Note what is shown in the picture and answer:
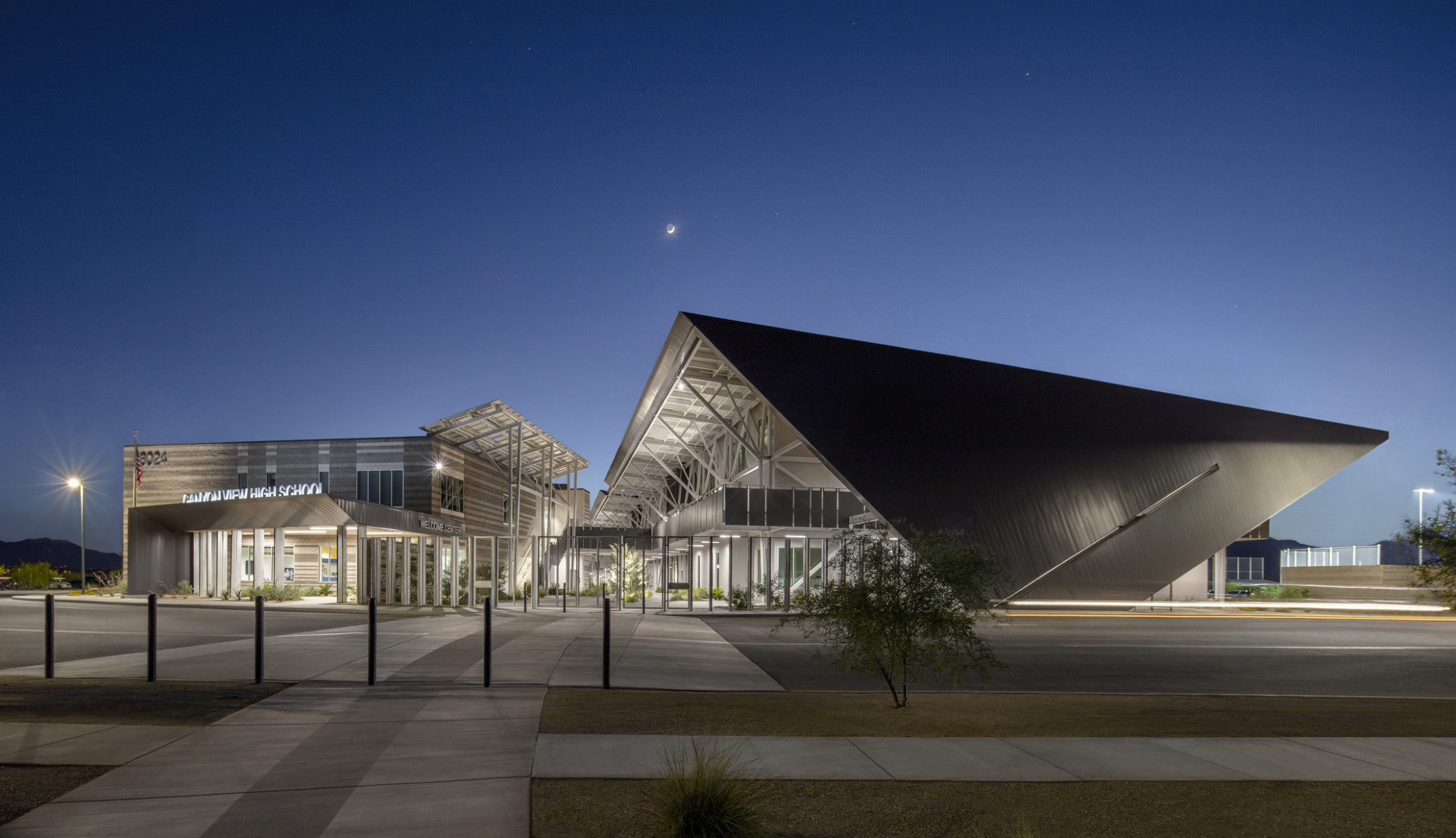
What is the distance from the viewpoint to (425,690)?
1088cm

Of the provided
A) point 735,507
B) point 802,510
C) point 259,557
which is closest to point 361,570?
point 259,557

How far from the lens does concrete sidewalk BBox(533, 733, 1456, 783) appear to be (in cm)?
723

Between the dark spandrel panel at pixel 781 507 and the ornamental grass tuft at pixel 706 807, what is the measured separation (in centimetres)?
2882

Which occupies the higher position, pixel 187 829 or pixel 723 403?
pixel 723 403

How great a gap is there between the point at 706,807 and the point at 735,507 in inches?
1142

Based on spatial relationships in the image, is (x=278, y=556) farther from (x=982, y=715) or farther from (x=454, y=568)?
(x=982, y=715)

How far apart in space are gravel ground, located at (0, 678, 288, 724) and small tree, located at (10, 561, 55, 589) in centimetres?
4635

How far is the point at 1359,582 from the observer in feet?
201

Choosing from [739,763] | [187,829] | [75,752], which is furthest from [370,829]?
[75,752]

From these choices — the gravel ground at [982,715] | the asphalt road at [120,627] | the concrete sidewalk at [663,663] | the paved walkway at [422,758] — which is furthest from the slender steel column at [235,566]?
the gravel ground at [982,715]

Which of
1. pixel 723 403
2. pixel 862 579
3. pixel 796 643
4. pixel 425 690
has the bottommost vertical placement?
pixel 796 643

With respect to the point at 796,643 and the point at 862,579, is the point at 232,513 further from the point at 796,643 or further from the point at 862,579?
the point at 862,579

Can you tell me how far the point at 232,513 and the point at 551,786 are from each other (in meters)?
35.0

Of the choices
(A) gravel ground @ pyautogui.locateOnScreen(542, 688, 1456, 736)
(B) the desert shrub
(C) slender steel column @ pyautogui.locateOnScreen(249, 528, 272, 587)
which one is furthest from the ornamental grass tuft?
(B) the desert shrub
